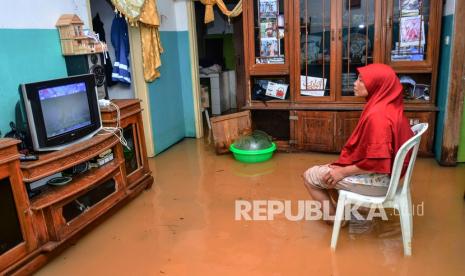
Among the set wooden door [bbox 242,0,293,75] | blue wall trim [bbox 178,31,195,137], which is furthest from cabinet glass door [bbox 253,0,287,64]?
blue wall trim [bbox 178,31,195,137]

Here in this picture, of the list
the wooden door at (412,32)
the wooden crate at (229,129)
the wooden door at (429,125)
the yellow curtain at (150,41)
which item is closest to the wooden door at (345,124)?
the wooden door at (429,125)

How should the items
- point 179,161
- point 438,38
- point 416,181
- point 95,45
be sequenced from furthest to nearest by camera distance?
point 179,161 < point 438,38 < point 416,181 < point 95,45

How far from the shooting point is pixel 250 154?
13.0ft

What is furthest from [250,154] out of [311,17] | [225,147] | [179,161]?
[311,17]

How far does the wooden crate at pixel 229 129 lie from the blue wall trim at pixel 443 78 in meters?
1.93

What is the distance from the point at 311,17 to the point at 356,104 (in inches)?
40.3

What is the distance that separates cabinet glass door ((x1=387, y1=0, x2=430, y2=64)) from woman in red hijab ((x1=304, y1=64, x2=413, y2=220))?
1748mm

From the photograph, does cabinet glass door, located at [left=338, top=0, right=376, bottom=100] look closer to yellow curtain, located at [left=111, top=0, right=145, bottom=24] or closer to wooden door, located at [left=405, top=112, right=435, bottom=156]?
wooden door, located at [left=405, top=112, right=435, bottom=156]

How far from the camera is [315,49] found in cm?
401

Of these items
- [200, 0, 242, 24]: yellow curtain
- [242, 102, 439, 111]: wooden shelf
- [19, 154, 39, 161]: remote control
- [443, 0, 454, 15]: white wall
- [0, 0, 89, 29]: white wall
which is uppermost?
[200, 0, 242, 24]: yellow curtain

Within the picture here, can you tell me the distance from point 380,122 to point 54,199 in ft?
6.54

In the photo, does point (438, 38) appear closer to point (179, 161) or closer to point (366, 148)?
point (366, 148)

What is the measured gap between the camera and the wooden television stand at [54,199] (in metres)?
2.12

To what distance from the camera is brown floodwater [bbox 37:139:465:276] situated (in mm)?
2236
